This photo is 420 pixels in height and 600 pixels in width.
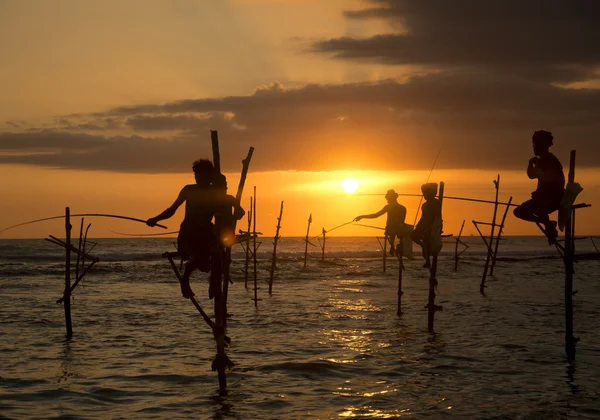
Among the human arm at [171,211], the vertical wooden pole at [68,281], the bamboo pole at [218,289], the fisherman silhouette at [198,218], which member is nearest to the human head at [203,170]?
the fisherman silhouette at [198,218]

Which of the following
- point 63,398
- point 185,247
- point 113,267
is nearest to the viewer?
point 185,247

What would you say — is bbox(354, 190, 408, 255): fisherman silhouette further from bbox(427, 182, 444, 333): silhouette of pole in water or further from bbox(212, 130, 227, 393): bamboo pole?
bbox(212, 130, 227, 393): bamboo pole

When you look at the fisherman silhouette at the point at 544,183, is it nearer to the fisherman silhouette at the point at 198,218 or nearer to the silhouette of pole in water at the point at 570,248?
the silhouette of pole in water at the point at 570,248

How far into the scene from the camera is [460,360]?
1441cm

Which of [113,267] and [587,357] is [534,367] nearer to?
[587,357]

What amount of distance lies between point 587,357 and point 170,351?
28.0ft

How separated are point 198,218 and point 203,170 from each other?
0.67 meters

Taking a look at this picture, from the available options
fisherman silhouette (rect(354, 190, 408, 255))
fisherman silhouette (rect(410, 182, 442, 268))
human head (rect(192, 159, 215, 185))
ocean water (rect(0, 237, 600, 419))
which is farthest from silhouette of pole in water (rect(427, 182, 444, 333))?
human head (rect(192, 159, 215, 185))

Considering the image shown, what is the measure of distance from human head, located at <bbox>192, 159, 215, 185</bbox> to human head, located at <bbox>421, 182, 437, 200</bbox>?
8.08 meters

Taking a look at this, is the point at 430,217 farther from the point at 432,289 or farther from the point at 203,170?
the point at 203,170

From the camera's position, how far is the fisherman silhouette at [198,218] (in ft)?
32.9

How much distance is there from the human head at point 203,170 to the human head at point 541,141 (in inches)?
205

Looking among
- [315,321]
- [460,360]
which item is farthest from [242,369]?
[315,321]

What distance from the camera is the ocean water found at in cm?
1105
